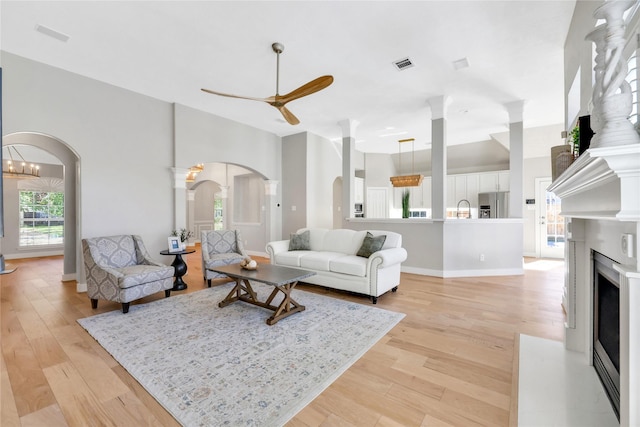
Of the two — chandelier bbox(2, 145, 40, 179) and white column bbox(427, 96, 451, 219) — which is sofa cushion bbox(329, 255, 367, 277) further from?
chandelier bbox(2, 145, 40, 179)

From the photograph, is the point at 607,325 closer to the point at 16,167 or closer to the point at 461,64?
the point at 461,64

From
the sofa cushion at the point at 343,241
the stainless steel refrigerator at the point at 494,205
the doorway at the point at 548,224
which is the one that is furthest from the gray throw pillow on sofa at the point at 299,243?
the doorway at the point at 548,224

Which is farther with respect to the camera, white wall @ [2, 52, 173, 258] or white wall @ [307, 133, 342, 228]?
white wall @ [307, 133, 342, 228]

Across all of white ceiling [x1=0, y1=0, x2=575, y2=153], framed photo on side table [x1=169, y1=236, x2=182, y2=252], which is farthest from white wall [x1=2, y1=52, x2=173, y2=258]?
framed photo on side table [x1=169, y1=236, x2=182, y2=252]

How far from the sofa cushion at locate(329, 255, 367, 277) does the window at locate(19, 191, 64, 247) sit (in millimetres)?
8150

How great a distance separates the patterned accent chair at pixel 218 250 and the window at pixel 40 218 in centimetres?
596

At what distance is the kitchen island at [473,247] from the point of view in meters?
5.01

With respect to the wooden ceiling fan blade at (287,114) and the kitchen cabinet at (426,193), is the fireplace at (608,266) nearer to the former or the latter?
the wooden ceiling fan blade at (287,114)

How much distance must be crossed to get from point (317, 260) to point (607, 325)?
2.97 metres

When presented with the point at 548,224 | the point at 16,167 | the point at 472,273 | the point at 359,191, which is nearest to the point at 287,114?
the point at 472,273

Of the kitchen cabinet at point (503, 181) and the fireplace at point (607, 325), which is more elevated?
the kitchen cabinet at point (503, 181)

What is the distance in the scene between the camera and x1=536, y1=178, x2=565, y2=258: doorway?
6738 millimetres

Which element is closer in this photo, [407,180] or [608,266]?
[608,266]

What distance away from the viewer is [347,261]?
3877 millimetres
